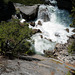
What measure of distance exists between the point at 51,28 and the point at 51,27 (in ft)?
1.30

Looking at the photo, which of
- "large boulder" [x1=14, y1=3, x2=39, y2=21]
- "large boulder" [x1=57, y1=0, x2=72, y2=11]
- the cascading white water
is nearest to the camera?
the cascading white water

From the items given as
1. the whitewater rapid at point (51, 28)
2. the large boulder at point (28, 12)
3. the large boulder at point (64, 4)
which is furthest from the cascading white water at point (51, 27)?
the large boulder at point (28, 12)

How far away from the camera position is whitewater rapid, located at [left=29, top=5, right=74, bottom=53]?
1835 cm

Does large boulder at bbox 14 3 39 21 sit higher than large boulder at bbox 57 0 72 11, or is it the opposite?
large boulder at bbox 57 0 72 11

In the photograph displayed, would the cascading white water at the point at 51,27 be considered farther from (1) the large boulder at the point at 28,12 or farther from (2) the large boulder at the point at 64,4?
(1) the large boulder at the point at 28,12

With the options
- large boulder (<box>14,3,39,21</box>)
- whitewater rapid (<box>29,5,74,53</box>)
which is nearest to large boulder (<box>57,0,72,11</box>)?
whitewater rapid (<box>29,5,74,53</box>)

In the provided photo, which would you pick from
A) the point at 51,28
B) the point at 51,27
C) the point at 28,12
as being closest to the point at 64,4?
the point at 51,27

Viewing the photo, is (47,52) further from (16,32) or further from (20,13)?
(20,13)

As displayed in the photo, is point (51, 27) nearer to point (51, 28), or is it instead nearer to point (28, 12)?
point (51, 28)

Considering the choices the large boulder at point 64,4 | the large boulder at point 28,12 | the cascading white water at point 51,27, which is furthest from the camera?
the large boulder at point 64,4

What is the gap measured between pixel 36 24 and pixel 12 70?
16762 millimetres

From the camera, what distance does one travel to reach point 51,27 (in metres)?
22.7

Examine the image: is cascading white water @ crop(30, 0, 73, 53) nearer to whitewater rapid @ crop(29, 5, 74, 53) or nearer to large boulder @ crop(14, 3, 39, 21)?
whitewater rapid @ crop(29, 5, 74, 53)

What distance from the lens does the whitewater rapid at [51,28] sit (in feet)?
60.2
